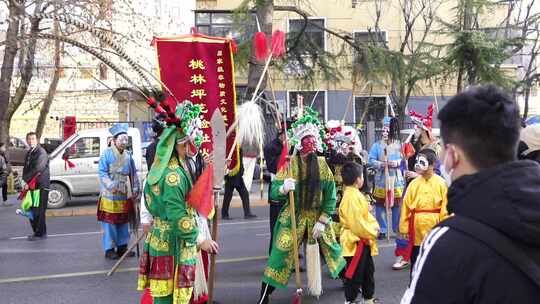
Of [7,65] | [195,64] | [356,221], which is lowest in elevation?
[356,221]

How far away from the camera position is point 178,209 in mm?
4309

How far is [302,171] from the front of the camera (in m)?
5.86

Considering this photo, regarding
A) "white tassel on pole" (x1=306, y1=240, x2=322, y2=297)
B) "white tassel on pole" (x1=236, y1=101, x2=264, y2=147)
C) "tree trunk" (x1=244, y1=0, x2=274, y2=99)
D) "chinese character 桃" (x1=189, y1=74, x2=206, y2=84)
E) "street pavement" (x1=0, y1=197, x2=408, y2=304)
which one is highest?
"tree trunk" (x1=244, y1=0, x2=274, y2=99)

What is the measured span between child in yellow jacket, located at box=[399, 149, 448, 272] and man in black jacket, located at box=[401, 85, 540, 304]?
14.0 ft

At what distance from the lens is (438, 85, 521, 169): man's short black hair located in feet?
5.72

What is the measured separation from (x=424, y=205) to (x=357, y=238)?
82cm

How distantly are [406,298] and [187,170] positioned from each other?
2948 millimetres

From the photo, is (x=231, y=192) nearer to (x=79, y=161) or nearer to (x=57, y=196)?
(x=79, y=161)

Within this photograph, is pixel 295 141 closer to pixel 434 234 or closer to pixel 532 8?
pixel 434 234

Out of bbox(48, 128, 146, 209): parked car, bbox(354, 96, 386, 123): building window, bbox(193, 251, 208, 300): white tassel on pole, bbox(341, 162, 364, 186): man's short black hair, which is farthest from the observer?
bbox(354, 96, 386, 123): building window

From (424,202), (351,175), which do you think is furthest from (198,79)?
(424,202)

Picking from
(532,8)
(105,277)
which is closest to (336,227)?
(105,277)

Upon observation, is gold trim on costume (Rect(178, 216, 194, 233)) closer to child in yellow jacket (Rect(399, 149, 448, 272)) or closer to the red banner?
the red banner

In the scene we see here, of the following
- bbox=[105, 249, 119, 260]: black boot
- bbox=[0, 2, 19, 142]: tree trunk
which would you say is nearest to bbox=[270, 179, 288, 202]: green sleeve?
bbox=[105, 249, 119, 260]: black boot
